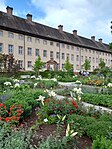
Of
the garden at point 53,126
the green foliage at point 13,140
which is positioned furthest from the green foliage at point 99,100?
the green foliage at point 13,140

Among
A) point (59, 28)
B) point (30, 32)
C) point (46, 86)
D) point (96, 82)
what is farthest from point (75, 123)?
point (59, 28)

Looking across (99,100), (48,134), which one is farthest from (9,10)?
(48,134)

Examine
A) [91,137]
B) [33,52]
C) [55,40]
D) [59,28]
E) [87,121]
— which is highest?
[59,28]

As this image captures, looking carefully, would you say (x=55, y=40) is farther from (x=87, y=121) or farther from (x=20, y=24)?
(x=87, y=121)

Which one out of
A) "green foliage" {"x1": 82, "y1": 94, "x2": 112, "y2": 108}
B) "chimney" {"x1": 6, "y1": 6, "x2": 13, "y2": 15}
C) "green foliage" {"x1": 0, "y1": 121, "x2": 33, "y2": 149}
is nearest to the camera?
"green foliage" {"x1": 0, "y1": 121, "x2": 33, "y2": 149}

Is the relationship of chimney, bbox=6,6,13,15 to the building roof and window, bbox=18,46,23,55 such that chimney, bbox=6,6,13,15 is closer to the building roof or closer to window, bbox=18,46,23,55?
the building roof

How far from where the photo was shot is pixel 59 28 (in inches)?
1941

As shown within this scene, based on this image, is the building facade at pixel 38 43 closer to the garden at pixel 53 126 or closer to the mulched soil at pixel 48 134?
Answer: the garden at pixel 53 126

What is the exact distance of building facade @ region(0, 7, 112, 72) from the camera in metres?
35.2

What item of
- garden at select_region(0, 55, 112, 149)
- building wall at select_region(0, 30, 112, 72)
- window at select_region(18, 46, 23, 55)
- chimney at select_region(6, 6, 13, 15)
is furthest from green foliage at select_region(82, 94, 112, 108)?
chimney at select_region(6, 6, 13, 15)

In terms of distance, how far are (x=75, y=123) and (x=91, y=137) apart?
0.49 meters

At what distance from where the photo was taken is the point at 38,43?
39.9 m

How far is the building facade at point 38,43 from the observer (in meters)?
35.2

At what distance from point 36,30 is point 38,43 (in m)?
2.84
